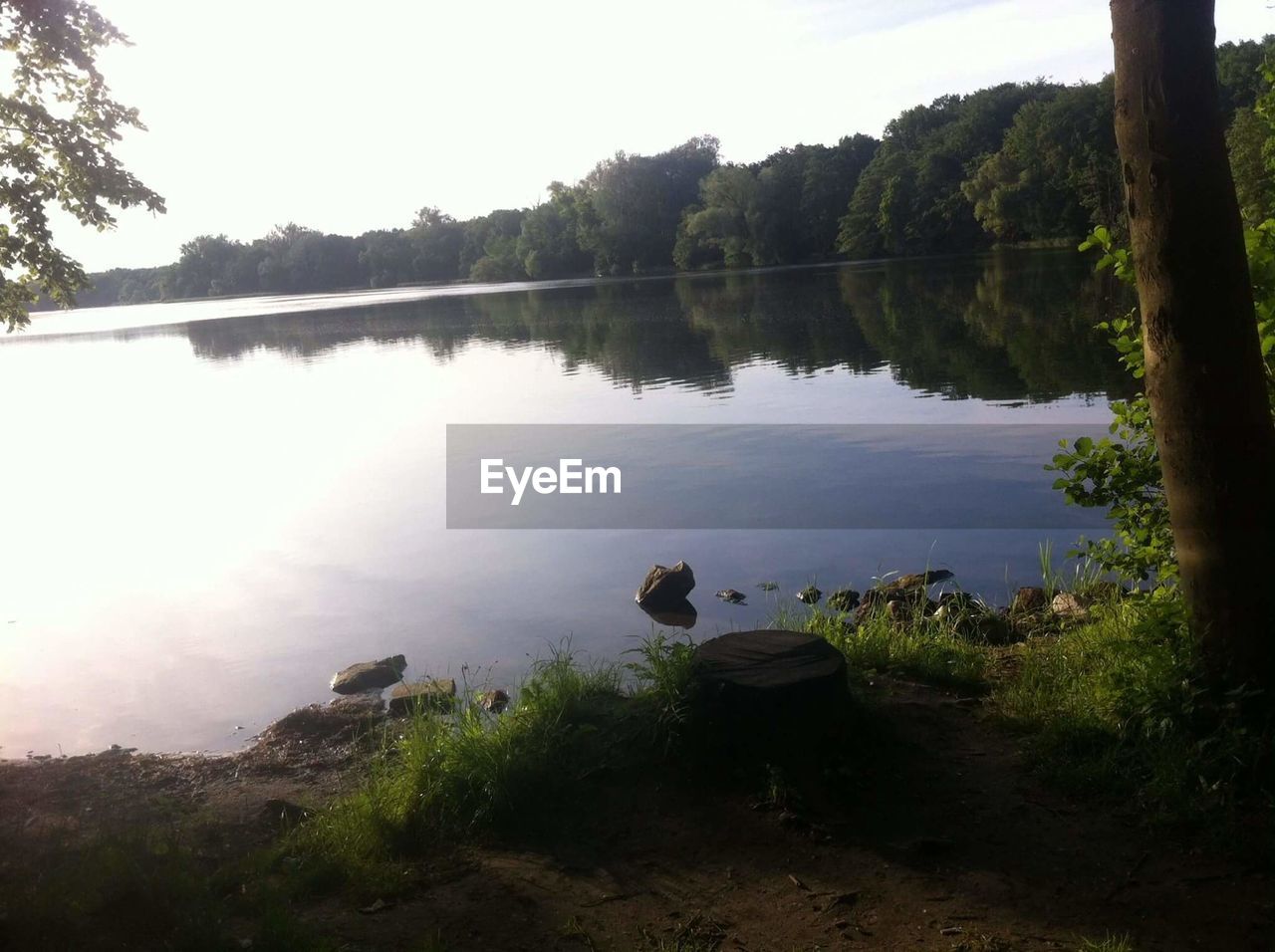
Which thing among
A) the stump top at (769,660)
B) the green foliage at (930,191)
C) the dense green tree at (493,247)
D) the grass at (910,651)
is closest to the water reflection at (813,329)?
the grass at (910,651)

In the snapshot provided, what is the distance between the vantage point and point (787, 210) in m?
104

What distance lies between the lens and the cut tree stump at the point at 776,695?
5480mm

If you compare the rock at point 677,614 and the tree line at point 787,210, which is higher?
the tree line at point 787,210

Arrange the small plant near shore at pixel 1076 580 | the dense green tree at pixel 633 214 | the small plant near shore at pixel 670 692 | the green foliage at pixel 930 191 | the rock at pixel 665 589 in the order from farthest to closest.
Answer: the dense green tree at pixel 633 214, the green foliage at pixel 930 191, the rock at pixel 665 589, the small plant near shore at pixel 1076 580, the small plant near shore at pixel 670 692

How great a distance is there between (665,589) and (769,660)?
5.11 m

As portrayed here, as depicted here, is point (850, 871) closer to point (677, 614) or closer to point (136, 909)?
point (136, 909)

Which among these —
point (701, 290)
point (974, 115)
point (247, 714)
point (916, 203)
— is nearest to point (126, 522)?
point (247, 714)

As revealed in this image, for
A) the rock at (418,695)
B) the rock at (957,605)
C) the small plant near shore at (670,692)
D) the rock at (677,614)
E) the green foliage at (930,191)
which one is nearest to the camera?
the small plant near shore at (670,692)

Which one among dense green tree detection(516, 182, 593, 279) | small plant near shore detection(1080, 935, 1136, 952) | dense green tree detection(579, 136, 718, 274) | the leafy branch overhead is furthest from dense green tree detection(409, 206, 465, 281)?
small plant near shore detection(1080, 935, 1136, 952)

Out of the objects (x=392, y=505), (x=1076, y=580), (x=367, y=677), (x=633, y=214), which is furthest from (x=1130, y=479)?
(x=633, y=214)

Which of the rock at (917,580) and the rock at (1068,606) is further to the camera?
the rock at (917,580)

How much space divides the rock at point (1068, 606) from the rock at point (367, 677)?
5.47m

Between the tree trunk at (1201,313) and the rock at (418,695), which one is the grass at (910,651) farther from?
the rock at (418,695)

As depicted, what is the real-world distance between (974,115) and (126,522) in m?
91.7
